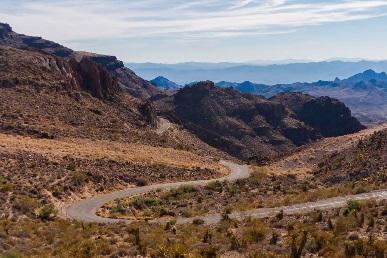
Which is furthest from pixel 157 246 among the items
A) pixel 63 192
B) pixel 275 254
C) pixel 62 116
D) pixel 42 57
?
pixel 42 57

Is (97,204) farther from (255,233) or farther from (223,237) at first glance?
(255,233)

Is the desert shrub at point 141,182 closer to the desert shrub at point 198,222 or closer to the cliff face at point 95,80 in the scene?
the desert shrub at point 198,222

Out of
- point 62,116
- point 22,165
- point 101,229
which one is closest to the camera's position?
point 101,229

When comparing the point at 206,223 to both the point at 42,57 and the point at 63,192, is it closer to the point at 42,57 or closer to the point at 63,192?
the point at 63,192

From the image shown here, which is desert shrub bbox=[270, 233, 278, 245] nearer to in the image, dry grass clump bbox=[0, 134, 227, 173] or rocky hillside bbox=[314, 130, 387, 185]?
rocky hillside bbox=[314, 130, 387, 185]

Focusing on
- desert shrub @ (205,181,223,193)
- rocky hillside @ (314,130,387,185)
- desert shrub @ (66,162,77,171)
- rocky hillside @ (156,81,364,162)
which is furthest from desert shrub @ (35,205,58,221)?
rocky hillside @ (156,81,364,162)

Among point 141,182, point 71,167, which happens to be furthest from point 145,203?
point 71,167

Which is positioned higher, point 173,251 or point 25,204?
point 173,251

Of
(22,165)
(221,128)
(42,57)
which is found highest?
(42,57)

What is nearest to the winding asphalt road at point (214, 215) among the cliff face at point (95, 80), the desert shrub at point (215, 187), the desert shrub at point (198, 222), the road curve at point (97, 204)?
the road curve at point (97, 204)
